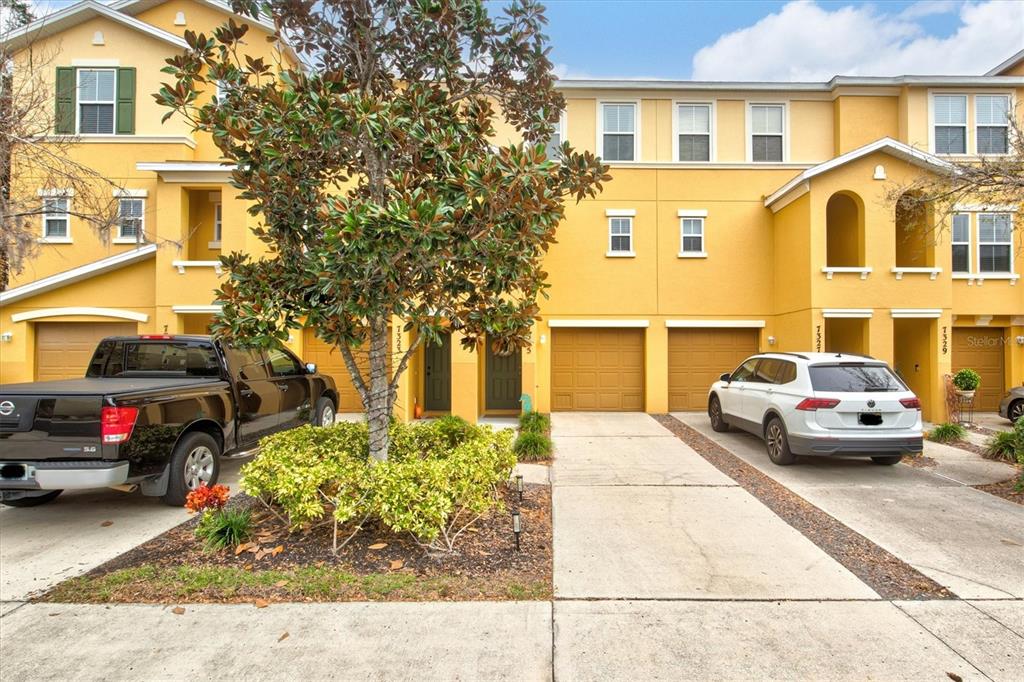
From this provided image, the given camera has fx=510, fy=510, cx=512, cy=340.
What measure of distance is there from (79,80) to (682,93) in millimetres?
15466

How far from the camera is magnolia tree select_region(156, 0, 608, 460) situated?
394 cm

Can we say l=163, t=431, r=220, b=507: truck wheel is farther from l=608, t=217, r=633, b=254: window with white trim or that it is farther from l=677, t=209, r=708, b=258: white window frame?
l=677, t=209, r=708, b=258: white window frame

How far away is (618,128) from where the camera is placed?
44.9 feet

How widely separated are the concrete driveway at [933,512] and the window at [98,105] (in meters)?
16.4

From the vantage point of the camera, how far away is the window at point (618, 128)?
13.7 m

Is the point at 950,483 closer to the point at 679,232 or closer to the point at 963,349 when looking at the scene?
the point at 679,232

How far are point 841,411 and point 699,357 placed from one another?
255 inches

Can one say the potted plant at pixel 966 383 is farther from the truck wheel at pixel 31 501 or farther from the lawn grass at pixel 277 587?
the truck wheel at pixel 31 501

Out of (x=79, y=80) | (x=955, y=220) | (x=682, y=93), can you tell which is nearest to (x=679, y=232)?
(x=682, y=93)

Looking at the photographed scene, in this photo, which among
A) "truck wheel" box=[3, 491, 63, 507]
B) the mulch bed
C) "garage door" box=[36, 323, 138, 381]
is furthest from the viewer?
"garage door" box=[36, 323, 138, 381]

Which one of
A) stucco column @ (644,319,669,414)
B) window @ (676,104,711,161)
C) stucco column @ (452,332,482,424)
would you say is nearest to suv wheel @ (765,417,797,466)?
stucco column @ (644,319,669,414)

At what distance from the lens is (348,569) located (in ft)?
13.4

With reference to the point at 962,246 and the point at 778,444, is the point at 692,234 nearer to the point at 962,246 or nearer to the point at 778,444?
the point at 962,246

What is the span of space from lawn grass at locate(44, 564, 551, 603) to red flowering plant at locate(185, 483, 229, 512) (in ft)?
1.73
